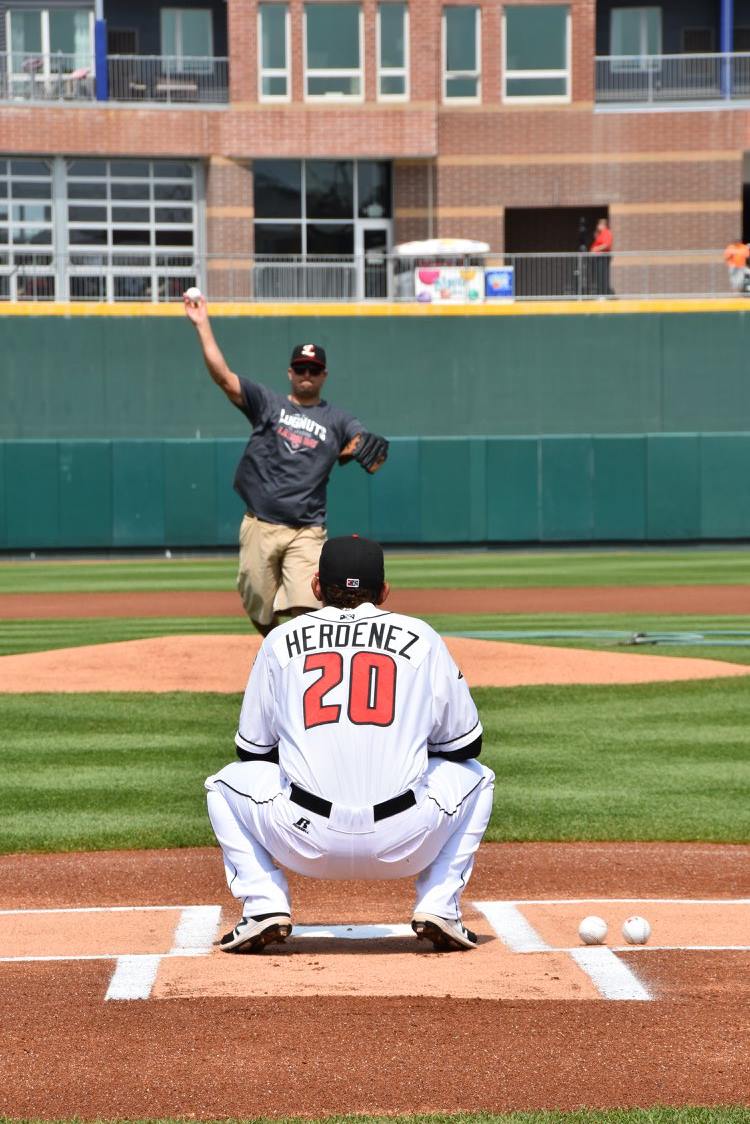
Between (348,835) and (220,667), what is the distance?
8.06 metres

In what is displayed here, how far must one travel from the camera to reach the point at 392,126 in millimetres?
38375

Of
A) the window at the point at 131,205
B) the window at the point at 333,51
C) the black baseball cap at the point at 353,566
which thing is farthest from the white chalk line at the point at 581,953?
the window at the point at 333,51

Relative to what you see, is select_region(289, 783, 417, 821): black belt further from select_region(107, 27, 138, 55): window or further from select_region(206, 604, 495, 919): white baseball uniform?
select_region(107, 27, 138, 55): window

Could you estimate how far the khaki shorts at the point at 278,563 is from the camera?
408 inches

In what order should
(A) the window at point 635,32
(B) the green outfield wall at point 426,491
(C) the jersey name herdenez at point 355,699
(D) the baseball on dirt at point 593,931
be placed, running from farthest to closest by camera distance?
(A) the window at point 635,32 < (B) the green outfield wall at point 426,491 < (D) the baseball on dirt at point 593,931 < (C) the jersey name herdenez at point 355,699

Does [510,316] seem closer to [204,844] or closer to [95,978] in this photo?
[204,844]

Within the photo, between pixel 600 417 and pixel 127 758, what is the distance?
2396 centimetres

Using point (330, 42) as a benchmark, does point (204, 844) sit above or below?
below

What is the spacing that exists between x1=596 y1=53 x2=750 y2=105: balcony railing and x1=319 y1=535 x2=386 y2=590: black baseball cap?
35073mm

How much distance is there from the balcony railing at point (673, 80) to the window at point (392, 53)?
4502mm

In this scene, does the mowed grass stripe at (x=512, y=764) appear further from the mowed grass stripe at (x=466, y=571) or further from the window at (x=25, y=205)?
the window at (x=25, y=205)

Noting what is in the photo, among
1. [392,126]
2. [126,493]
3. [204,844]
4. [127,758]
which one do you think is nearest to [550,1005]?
[204,844]

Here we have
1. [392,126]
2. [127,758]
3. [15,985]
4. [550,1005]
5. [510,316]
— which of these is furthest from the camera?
[392,126]

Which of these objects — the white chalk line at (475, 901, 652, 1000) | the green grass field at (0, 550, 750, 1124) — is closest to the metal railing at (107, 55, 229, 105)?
the green grass field at (0, 550, 750, 1124)
